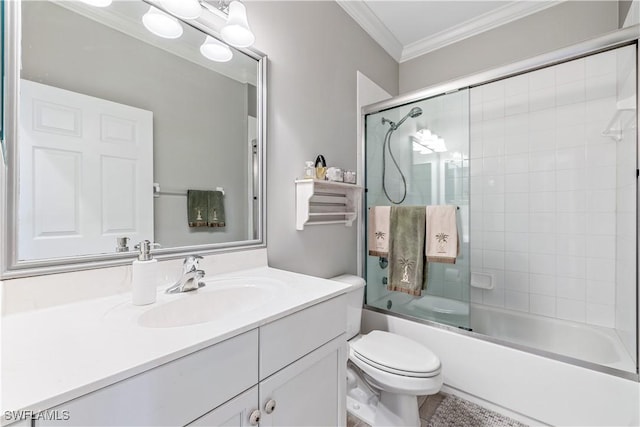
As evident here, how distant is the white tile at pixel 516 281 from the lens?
2066mm

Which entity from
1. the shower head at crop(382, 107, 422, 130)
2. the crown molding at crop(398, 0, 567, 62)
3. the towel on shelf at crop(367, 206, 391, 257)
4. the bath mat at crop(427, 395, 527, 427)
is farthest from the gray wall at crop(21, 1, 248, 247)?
the crown molding at crop(398, 0, 567, 62)

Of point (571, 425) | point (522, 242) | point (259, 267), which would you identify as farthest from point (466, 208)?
point (259, 267)

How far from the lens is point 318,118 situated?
1.70 meters

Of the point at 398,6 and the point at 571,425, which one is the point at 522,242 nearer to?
the point at 571,425

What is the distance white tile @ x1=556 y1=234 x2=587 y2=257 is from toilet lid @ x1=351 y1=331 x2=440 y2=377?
134cm

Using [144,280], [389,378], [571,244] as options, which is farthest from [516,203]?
[144,280]

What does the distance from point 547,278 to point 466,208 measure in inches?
36.7

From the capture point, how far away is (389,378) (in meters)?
1.27

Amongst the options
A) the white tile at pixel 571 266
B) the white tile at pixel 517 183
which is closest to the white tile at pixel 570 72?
the white tile at pixel 517 183

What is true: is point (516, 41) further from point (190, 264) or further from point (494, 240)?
point (190, 264)

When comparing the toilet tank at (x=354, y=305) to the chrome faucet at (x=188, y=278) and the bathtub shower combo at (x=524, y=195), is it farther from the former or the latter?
the chrome faucet at (x=188, y=278)

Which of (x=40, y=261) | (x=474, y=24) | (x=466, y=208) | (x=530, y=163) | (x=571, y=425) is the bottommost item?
(x=571, y=425)

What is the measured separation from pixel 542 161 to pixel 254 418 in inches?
93.9

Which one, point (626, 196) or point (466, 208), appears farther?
point (466, 208)
